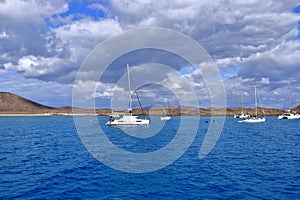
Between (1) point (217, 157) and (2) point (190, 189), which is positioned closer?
(2) point (190, 189)

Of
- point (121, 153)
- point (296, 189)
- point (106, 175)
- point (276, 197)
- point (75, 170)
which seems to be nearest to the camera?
point (276, 197)

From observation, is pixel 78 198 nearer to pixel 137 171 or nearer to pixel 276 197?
pixel 137 171

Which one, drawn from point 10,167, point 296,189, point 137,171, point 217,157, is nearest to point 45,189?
point 137,171

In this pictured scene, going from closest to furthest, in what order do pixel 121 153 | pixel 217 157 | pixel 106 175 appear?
pixel 106 175 < pixel 217 157 < pixel 121 153

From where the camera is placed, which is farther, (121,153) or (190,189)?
(121,153)

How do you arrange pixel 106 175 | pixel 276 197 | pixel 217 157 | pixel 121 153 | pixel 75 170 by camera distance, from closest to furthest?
pixel 276 197, pixel 106 175, pixel 75 170, pixel 217 157, pixel 121 153

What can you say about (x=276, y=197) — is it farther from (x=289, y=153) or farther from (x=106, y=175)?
(x=289, y=153)

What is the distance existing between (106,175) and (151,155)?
13663 millimetres

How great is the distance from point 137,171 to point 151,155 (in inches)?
449

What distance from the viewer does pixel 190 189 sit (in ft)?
83.9

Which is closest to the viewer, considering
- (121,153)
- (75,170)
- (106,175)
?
(106,175)

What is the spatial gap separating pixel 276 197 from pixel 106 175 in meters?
17.4

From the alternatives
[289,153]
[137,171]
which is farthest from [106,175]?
[289,153]

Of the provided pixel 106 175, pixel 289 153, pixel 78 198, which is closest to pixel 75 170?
pixel 106 175
